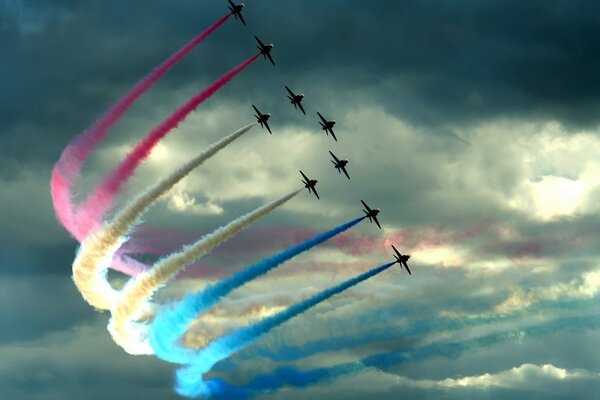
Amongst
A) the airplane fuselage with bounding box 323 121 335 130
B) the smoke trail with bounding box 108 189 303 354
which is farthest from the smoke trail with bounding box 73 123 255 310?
the airplane fuselage with bounding box 323 121 335 130

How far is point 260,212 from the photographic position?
171250 mm

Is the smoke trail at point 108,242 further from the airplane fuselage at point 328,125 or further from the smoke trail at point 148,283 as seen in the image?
the airplane fuselage at point 328,125

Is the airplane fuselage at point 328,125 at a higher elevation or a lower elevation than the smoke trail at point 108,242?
higher

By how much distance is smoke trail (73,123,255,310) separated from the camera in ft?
563

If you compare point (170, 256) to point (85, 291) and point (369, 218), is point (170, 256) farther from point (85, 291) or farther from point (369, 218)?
point (369, 218)

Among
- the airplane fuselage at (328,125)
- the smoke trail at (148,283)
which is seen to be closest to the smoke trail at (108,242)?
the smoke trail at (148,283)

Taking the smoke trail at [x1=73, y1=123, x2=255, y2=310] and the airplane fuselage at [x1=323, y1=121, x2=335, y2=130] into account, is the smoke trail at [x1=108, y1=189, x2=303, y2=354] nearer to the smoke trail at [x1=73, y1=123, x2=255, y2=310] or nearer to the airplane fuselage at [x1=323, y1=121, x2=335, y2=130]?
the smoke trail at [x1=73, y1=123, x2=255, y2=310]

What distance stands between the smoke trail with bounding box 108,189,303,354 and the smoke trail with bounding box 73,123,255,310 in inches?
100

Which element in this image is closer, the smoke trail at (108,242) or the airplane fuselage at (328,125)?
the smoke trail at (108,242)

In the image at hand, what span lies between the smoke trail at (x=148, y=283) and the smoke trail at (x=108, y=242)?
2.55m

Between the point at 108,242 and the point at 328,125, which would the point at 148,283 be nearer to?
the point at 108,242

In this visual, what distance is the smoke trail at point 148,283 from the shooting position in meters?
172

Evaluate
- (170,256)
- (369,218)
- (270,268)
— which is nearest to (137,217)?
(170,256)

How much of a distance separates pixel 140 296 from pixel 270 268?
59.7 feet
